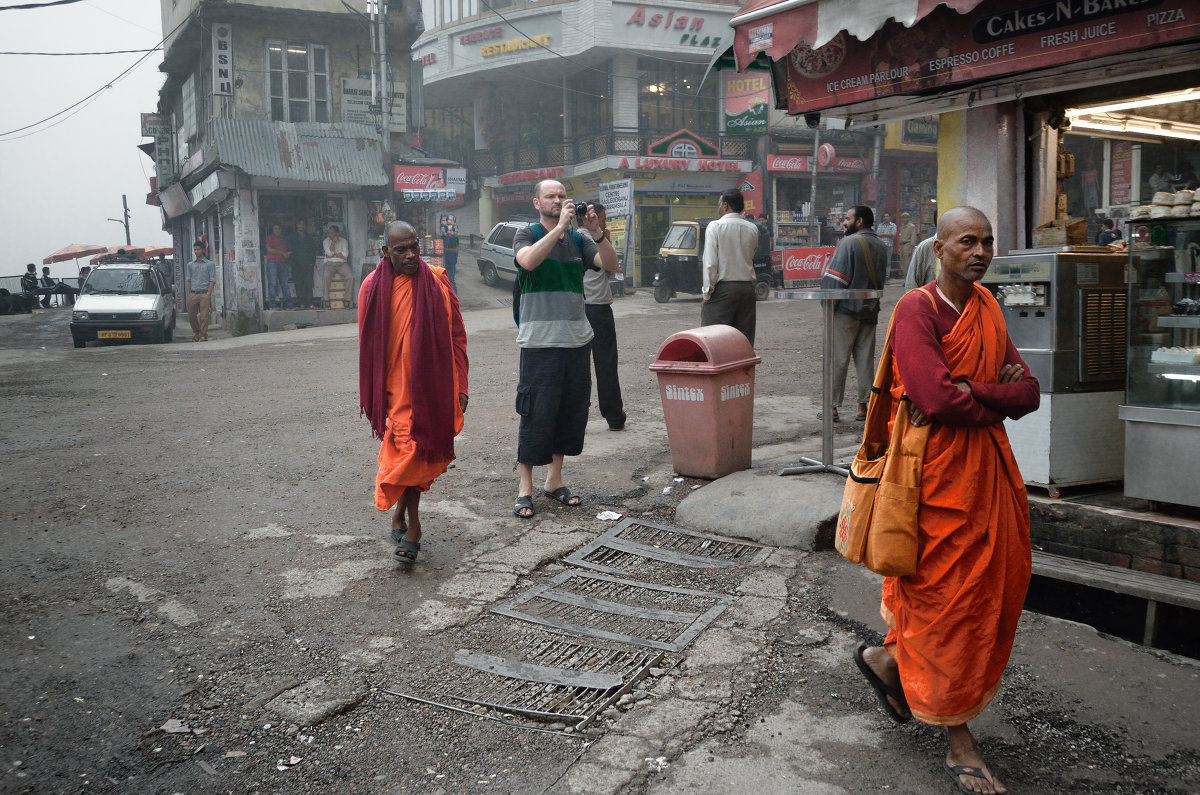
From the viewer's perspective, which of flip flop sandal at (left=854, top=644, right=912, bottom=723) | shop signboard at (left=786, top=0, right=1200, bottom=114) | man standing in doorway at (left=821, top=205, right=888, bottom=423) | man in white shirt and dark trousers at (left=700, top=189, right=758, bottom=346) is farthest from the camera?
man standing in doorway at (left=821, top=205, right=888, bottom=423)

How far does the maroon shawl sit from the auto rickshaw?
16.0 m

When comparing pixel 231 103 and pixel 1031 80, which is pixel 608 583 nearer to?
pixel 1031 80

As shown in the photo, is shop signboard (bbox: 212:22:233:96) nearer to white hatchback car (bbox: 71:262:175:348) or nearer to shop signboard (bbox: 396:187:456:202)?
shop signboard (bbox: 396:187:456:202)

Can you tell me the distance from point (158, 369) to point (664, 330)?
7.72 metres

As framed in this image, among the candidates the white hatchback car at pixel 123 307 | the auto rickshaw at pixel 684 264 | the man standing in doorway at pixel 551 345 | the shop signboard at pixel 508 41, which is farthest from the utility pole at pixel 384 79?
the man standing in doorway at pixel 551 345

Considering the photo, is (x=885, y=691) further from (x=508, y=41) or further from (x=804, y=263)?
(x=508, y=41)

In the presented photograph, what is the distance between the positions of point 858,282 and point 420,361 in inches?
177

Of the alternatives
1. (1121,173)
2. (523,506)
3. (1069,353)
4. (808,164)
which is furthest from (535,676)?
(808,164)

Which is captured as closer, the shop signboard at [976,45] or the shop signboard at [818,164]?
the shop signboard at [976,45]

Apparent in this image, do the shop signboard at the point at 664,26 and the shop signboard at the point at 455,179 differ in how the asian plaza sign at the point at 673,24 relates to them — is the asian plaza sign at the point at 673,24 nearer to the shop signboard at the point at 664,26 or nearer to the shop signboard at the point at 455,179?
the shop signboard at the point at 664,26

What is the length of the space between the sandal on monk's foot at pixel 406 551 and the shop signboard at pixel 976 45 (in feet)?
12.5

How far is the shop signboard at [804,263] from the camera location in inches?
818

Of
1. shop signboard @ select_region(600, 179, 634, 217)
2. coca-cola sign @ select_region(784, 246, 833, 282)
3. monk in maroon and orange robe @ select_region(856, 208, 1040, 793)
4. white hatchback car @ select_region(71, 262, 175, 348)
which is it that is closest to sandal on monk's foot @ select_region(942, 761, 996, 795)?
monk in maroon and orange robe @ select_region(856, 208, 1040, 793)

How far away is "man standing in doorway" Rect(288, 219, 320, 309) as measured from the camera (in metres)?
22.4
